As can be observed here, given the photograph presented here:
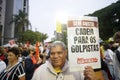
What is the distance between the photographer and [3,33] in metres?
90.5

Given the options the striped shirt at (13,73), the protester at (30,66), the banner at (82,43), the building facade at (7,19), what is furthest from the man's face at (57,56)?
the building facade at (7,19)

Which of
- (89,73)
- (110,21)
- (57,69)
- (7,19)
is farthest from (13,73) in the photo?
(7,19)

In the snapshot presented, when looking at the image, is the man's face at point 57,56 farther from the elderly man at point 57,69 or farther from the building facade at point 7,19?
the building facade at point 7,19

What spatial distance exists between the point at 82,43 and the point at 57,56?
394mm

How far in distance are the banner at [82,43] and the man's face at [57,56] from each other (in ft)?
0.53

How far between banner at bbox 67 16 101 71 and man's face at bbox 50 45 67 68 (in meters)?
0.16

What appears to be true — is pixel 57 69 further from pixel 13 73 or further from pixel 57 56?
pixel 13 73

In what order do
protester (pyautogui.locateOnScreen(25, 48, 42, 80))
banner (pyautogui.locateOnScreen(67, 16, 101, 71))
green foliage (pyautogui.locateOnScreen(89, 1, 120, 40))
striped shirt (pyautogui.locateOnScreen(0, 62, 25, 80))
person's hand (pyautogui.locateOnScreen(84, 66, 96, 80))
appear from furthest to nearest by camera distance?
green foliage (pyautogui.locateOnScreen(89, 1, 120, 40))
protester (pyautogui.locateOnScreen(25, 48, 42, 80))
striped shirt (pyautogui.locateOnScreen(0, 62, 25, 80))
banner (pyautogui.locateOnScreen(67, 16, 101, 71))
person's hand (pyautogui.locateOnScreen(84, 66, 96, 80))

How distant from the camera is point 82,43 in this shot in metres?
3.71

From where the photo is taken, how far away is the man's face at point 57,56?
3.66 m

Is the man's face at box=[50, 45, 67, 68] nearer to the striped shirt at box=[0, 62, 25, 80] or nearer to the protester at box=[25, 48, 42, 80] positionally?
the striped shirt at box=[0, 62, 25, 80]

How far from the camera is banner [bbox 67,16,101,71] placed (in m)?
3.61

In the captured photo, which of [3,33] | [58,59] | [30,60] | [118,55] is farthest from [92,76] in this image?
[3,33]

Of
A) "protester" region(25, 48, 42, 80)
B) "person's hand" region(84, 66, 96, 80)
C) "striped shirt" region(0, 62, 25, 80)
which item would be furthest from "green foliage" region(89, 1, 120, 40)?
"person's hand" region(84, 66, 96, 80)
